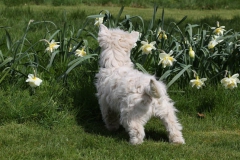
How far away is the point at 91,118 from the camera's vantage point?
538 cm

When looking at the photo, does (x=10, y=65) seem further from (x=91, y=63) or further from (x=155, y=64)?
(x=155, y=64)

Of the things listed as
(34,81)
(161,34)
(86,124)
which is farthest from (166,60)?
(34,81)

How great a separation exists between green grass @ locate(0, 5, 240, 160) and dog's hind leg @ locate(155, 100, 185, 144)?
9 cm

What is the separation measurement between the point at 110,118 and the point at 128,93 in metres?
0.74

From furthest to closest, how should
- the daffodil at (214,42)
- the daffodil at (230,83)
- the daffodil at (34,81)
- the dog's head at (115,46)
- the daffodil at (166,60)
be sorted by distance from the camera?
1. the daffodil at (214,42)
2. the daffodil at (166,60)
3. the daffodil at (230,83)
4. the daffodil at (34,81)
5. the dog's head at (115,46)

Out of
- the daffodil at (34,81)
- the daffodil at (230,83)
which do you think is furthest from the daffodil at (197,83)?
the daffodil at (34,81)

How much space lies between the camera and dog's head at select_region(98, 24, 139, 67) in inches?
192

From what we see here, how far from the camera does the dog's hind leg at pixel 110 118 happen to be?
495 cm

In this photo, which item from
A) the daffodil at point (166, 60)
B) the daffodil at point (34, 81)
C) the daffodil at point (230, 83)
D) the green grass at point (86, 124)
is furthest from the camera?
the daffodil at point (166, 60)

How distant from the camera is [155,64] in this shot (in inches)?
226

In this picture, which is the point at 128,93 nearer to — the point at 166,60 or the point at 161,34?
the point at 166,60

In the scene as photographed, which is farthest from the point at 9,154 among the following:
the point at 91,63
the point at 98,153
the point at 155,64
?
the point at 155,64

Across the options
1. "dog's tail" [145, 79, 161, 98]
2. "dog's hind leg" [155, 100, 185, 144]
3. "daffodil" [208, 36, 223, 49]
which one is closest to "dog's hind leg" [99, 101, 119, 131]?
"dog's hind leg" [155, 100, 185, 144]

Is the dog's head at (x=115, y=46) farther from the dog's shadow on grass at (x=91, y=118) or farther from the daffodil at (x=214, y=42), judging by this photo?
the daffodil at (x=214, y=42)
